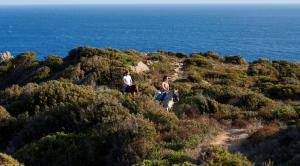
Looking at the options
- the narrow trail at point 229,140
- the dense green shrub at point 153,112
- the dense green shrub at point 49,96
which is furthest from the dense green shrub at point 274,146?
the dense green shrub at point 49,96

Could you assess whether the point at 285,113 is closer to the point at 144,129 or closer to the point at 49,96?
the point at 144,129

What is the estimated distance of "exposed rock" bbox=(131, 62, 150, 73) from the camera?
29.2 m

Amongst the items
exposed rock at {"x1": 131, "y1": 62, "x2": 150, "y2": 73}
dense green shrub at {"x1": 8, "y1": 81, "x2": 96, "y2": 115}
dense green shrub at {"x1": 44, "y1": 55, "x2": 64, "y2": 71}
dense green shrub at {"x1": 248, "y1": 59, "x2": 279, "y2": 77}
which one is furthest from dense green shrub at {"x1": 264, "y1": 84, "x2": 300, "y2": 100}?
dense green shrub at {"x1": 44, "y1": 55, "x2": 64, "y2": 71}

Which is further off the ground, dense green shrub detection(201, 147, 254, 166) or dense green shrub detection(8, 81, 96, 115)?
dense green shrub detection(201, 147, 254, 166)

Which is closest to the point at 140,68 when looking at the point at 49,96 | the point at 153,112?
the point at 49,96

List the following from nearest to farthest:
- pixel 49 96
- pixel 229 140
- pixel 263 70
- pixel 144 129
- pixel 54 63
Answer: pixel 144 129
pixel 229 140
pixel 49 96
pixel 263 70
pixel 54 63

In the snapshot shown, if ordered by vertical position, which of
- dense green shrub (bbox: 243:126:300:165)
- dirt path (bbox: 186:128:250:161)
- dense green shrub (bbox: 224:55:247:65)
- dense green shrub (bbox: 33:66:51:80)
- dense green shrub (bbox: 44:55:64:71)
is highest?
dense green shrub (bbox: 243:126:300:165)

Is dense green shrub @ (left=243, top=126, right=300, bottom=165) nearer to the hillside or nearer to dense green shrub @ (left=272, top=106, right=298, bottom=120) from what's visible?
the hillside

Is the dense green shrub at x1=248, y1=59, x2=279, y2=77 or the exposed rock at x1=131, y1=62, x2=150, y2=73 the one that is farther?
the dense green shrub at x1=248, y1=59, x2=279, y2=77

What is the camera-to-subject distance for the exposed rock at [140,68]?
2921 cm

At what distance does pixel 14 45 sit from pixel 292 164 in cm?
10393

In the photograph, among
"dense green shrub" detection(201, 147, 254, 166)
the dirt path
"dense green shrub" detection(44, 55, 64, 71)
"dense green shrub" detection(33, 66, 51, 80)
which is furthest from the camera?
"dense green shrub" detection(44, 55, 64, 71)

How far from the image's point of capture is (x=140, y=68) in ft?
98.3

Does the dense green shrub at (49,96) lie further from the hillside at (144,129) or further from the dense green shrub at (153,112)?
the dense green shrub at (153,112)
